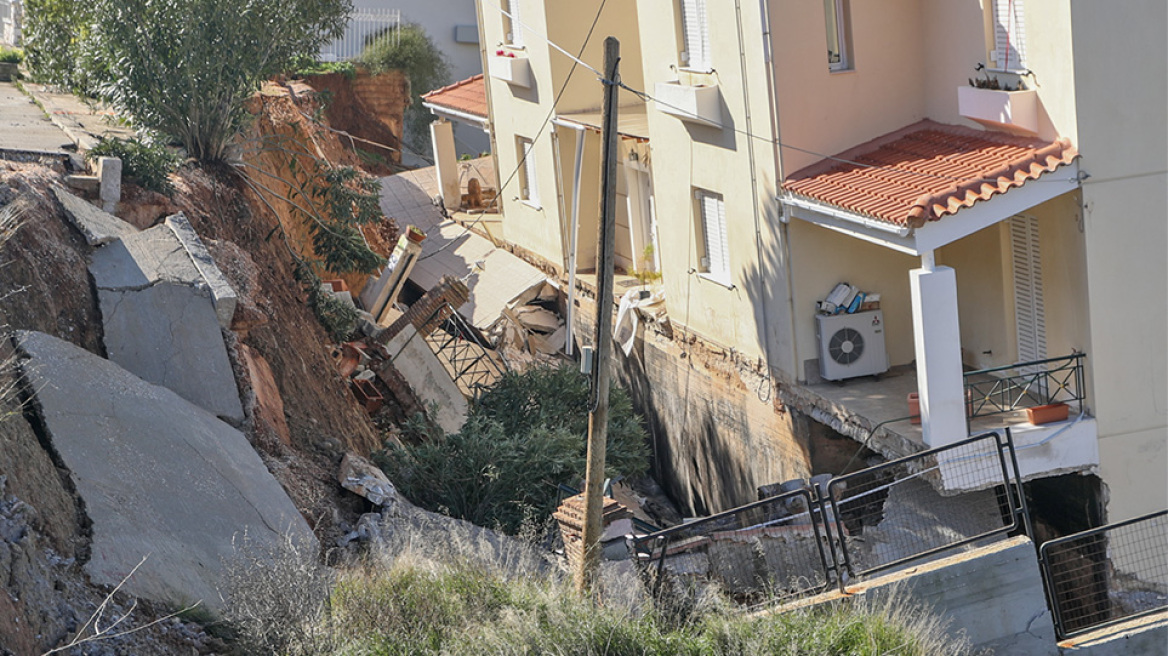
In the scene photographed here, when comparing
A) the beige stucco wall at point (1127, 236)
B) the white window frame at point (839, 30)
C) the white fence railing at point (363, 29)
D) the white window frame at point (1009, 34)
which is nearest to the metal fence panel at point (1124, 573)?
the beige stucco wall at point (1127, 236)

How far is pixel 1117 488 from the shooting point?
Answer: 11.2 meters

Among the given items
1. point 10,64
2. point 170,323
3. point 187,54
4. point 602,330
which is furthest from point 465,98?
point 602,330

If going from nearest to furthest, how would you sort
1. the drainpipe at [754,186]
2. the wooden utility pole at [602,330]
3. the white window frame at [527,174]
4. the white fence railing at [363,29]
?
the wooden utility pole at [602,330] → the drainpipe at [754,186] → the white window frame at [527,174] → the white fence railing at [363,29]

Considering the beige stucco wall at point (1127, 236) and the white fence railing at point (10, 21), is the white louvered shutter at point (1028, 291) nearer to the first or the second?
the beige stucco wall at point (1127, 236)

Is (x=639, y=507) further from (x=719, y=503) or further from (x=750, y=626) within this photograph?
(x=750, y=626)

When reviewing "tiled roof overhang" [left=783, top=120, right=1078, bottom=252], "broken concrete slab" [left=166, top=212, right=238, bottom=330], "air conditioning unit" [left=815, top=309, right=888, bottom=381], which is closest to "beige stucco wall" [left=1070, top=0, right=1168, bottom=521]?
"tiled roof overhang" [left=783, top=120, right=1078, bottom=252]

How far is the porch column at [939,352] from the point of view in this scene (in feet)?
35.9

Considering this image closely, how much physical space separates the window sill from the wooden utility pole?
6.48 metres

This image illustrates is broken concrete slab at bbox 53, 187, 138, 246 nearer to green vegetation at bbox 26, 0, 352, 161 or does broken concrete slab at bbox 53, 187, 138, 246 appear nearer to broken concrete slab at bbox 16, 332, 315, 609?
broken concrete slab at bbox 16, 332, 315, 609

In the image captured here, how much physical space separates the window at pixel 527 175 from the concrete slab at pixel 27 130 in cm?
876

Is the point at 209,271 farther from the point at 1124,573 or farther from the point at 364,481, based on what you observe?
the point at 1124,573

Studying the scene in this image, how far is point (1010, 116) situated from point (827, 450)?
4669 mm

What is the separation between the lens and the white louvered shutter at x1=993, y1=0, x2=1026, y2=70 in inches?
444

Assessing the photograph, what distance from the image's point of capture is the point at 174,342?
1034cm
